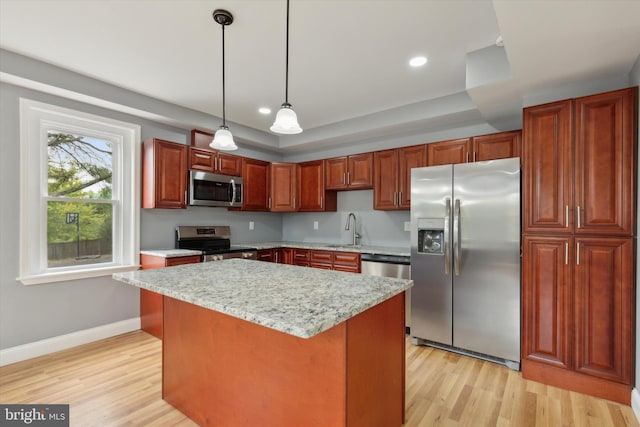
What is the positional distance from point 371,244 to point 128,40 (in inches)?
135

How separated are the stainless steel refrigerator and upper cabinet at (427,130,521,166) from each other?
513 mm

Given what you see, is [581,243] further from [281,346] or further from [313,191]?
[313,191]

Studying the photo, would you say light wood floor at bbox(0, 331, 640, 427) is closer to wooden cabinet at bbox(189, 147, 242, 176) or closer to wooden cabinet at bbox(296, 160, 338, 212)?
wooden cabinet at bbox(189, 147, 242, 176)

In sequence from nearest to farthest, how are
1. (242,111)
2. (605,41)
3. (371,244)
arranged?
(605,41) → (242,111) → (371,244)

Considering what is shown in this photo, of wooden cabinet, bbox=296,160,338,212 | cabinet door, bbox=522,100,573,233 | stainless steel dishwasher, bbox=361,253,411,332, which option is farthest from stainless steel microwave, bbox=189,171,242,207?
cabinet door, bbox=522,100,573,233

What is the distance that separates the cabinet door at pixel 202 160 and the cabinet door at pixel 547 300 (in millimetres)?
3460

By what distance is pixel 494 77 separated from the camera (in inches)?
92.1

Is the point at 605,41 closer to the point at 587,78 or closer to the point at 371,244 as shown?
the point at 587,78

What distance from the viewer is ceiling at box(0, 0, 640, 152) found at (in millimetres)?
1805

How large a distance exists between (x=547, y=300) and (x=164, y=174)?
Result: 379cm

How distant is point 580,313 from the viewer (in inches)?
87.0

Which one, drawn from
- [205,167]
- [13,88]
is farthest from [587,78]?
[13,88]

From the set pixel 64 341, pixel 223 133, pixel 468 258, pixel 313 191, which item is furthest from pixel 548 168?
pixel 64 341

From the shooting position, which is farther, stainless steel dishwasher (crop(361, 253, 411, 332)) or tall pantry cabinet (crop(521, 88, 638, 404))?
stainless steel dishwasher (crop(361, 253, 411, 332))
